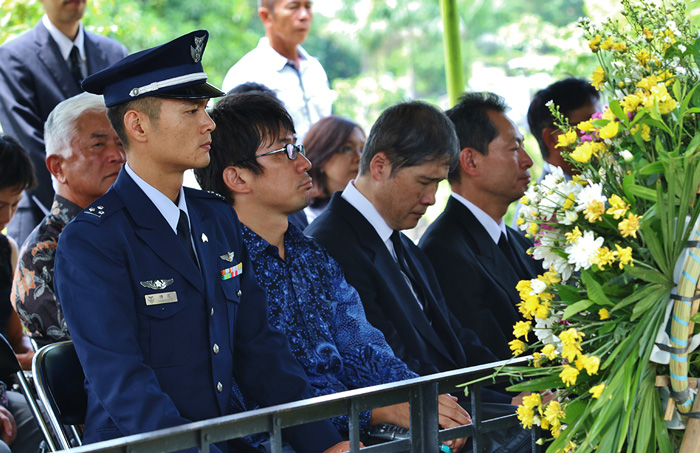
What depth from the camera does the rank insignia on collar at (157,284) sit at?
2.31 m

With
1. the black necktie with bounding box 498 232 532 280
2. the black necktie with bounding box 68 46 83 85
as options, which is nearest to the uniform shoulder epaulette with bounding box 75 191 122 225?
the black necktie with bounding box 498 232 532 280

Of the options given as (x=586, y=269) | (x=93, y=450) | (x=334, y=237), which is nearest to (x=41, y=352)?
(x=93, y=450)

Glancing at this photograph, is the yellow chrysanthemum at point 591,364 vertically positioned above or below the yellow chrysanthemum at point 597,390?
above

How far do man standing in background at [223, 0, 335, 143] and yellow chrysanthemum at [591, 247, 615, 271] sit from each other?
3581 millimetres

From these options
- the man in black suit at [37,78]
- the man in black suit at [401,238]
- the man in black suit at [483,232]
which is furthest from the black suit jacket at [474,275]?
the man in black suit at [37,78]

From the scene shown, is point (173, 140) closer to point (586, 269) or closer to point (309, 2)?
point (586, 269)

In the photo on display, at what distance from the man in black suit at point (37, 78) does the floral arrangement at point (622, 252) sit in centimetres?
320

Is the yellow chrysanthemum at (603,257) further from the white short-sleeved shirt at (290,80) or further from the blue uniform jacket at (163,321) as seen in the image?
the white short-sleeved shirt at (290,80)

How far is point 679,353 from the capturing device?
184cm

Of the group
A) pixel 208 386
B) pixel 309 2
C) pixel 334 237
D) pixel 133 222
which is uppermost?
pixel 309 2

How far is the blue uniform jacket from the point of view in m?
2.16

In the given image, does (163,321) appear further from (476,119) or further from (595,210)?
(476,119)

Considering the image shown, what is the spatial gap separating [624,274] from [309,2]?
14.1 ft

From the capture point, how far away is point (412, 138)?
3555 millimetres
